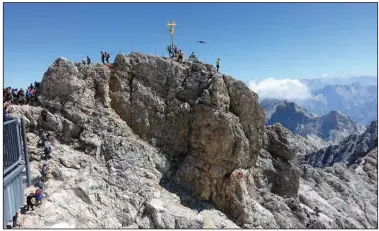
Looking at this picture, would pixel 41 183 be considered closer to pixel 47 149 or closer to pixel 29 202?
pixel 29 202

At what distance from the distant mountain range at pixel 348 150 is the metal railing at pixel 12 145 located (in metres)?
108

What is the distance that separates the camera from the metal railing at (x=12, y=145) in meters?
21.5

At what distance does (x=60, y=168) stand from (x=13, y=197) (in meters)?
Result: 14.5

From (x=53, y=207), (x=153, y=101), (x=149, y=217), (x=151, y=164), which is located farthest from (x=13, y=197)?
(x=153, y=101)

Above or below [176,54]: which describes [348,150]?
below

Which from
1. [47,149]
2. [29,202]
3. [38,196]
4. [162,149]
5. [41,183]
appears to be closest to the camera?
[29,202]

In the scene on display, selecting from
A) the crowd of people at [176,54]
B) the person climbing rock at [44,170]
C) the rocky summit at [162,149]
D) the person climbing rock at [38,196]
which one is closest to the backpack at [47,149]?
the rocky summit at [162,149]

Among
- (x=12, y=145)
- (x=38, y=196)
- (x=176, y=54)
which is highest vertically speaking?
(x=176, y=54)

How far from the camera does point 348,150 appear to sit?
130 m

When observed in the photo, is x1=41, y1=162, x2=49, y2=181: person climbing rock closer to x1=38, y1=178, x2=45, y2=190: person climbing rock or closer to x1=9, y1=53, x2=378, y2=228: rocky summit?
x1=38, y1=178, x2=45, y2=190: person climbing rock

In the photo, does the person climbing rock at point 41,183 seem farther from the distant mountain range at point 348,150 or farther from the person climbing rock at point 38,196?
the distant mountain range at point 348,150

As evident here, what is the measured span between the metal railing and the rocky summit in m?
12.8

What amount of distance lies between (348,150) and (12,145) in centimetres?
12854

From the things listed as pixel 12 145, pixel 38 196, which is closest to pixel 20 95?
pixel 38 196
